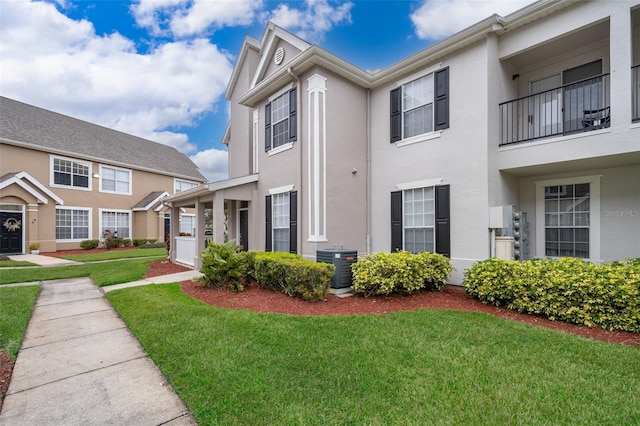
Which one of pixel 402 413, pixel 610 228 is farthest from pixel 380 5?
pixel 402 413

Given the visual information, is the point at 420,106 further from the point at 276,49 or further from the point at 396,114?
the point at 276,49

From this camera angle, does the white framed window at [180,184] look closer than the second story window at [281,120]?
No

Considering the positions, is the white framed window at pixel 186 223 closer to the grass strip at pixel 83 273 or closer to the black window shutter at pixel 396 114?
the grass strip at pixel 83 273

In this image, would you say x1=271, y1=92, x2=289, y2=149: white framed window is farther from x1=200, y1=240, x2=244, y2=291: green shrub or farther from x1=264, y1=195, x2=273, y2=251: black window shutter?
x1=200, y1=240, x2=244, y2=291: green shrub

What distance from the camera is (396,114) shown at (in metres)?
9.48

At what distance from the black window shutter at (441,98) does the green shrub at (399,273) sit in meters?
3.64

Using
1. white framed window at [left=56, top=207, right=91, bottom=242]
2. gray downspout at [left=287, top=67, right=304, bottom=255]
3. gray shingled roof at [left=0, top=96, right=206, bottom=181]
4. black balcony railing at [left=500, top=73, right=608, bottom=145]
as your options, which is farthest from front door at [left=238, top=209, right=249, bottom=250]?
gray shingled roof at [left=0, top=96, right=206, bottom=181]

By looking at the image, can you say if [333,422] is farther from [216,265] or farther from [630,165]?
[630,165]

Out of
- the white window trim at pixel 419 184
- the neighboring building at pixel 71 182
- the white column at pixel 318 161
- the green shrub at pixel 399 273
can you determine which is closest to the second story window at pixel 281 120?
the white column at pixel 318 161

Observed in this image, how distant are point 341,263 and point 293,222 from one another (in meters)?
2.66

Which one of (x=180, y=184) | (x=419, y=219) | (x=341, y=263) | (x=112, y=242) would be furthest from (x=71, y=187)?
(x=419, y=219)

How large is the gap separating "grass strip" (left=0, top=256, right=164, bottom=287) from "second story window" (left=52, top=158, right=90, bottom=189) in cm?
982

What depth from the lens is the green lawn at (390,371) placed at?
2.90 meters

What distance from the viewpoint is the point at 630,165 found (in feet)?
23.6
